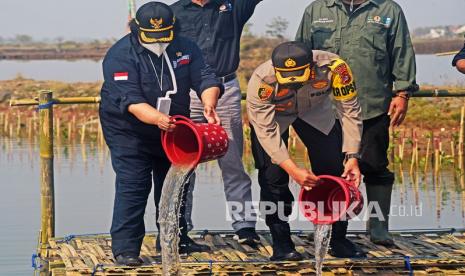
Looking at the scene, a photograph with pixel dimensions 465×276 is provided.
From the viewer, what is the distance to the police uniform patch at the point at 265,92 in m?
7.66

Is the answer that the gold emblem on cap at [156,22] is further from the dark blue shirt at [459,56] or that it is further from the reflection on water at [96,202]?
the reflection on water at [96,202]

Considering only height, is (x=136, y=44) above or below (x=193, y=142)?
above

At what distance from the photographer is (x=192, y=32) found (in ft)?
28.6

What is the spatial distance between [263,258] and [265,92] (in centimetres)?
126

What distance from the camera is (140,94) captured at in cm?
787

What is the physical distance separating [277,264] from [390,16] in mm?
1872

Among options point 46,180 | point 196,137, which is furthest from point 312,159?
point 46,180

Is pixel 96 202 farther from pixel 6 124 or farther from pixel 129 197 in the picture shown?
pixel 6 124

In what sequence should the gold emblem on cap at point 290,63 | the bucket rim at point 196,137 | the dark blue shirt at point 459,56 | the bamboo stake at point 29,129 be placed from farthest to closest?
the bamboo stake at point 29,129 < the dark blue shirt at point 459,56 < the bucket rim at point 196,137 < the gold emblem on cap at point 290,63

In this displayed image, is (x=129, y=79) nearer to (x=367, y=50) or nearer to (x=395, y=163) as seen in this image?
(x=367, y=50)

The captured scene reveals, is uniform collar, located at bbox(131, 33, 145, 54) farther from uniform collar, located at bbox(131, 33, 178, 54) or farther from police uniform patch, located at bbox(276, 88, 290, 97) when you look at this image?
police uniform patch, located at bbox(276, 88, 290, 97)

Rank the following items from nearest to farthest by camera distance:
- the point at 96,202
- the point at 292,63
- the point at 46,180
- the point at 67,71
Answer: the point at 292,63
the point at 46,180
the point at 96,202
the point at 67,71

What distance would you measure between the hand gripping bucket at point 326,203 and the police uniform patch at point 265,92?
1.92 ft

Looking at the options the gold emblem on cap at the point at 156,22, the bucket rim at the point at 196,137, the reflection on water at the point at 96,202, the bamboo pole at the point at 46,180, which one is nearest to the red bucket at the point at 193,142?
the bucket rim at the point at 196,137
